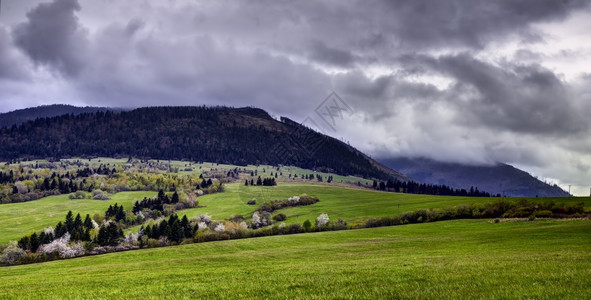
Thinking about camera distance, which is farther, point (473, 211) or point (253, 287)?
point (473, 211)

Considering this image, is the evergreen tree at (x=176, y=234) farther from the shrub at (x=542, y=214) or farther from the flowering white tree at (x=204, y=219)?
the shrub at (x=542, y=214)

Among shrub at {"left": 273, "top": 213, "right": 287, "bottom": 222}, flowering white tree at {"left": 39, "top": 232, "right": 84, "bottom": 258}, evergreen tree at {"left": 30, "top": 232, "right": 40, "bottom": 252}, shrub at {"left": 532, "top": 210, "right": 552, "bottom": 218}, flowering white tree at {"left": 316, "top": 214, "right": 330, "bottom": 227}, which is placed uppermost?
shrub at {"left": 532, "top": 210, "right": 552, "bottom": 218}

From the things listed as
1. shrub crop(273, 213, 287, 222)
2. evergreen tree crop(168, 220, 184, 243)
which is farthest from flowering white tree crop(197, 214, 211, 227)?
evergreen tree crop(168, 220, 184, 243)

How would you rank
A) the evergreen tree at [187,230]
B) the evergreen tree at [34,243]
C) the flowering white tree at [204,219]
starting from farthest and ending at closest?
the flowering white tree at [204,219]
the evergreen tree at [187,230]
the evergreen tree at [34,243]

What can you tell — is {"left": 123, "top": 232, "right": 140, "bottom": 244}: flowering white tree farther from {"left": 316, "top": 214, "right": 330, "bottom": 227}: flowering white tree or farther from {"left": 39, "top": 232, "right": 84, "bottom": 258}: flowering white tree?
{"left": 316, "top": 214, "right": 330, "bottom": 227}: flowering white tree

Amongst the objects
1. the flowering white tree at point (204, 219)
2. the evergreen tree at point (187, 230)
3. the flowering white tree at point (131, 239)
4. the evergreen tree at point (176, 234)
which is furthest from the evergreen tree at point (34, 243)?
the flowering white tree at point (204, 219)

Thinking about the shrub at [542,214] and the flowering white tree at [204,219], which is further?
the flowering white tree at [204,219]

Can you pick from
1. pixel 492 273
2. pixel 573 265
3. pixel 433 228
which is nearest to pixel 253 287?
pixel 492 273

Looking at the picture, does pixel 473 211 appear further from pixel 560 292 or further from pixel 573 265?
pixel 560 292

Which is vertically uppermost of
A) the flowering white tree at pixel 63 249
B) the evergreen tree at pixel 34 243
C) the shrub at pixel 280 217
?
the shrub at pixel 280 217

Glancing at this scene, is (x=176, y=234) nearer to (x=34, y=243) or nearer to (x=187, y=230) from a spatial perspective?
(x=187, y=230)

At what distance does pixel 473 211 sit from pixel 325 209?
78812 mm

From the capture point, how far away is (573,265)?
2098 centimetres

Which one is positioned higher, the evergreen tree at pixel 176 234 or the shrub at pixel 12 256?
the evergreen tree at pixel 176 234
